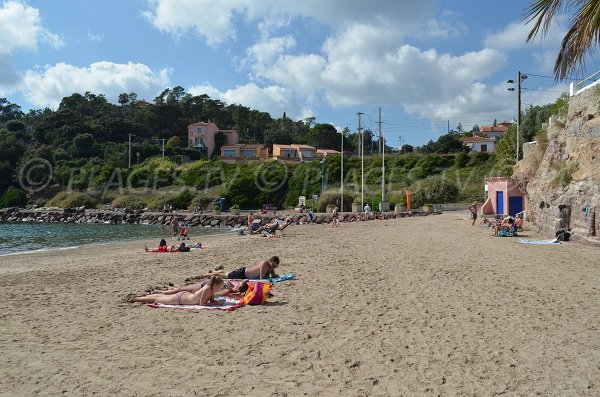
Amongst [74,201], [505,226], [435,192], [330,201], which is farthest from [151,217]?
[505,226]

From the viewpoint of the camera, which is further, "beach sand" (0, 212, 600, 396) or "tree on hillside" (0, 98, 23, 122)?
"tree on hillside" (0, 98, 23, 122)

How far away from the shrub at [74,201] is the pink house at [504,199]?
51778mm

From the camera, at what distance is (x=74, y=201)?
207 feet

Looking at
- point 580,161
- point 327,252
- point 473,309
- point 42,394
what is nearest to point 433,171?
point 580,161

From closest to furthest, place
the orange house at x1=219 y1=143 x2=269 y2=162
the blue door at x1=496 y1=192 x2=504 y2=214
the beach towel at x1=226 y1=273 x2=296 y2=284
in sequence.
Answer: the beach towel at x1=226 y1=273 x2=296 y2=284, the blue door at x1=496 y1=192 x2=504 y2=214, the orange house at x1=219 y1=143 x2=269 y2=162

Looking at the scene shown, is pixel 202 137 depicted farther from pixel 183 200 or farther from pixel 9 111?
pixel 9 111

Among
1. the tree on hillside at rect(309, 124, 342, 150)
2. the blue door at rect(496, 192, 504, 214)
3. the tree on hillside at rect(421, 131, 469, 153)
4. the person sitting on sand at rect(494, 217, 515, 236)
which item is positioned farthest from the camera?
the tree on hillside at rect(309, 124, 342, 150)

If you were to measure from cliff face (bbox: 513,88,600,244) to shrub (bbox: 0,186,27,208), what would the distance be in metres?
66.6

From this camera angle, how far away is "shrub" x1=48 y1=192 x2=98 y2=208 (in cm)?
6291

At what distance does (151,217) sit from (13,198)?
1196 inches

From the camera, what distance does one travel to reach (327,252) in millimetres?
15359

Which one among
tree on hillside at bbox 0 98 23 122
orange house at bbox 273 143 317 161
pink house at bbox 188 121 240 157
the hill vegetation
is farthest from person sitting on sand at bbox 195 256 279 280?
tree on hillside at bbox 0 98 23 122

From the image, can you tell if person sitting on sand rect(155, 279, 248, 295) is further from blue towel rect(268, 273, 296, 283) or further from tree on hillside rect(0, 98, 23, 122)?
tree on hillside rect(0, 98, 23, 122)

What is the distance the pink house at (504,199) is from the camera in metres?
27.3
